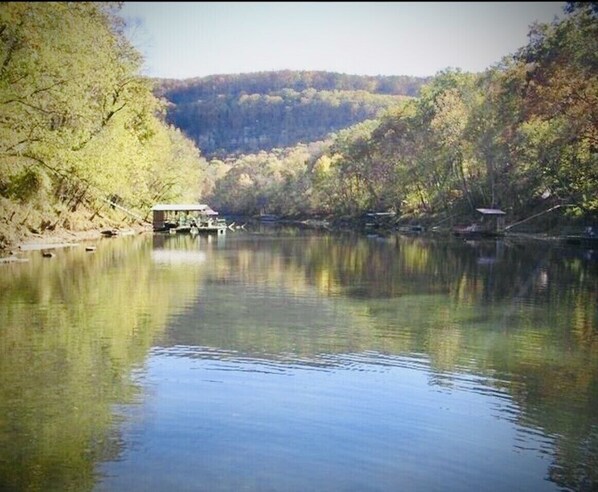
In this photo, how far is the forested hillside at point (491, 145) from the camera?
153 ft

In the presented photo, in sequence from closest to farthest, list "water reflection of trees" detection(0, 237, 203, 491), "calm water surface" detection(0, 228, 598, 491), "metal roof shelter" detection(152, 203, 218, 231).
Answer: "calm water surface" detection(0, 228, 598, 491) → "water reflection of trees" detection(0, 237, 203, 491) → "metal roof shelter" detection(152, 203, 218, 231)

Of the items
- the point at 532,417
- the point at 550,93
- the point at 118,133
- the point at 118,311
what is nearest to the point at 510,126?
the point at 550,93

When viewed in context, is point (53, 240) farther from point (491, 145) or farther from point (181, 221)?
point (491, 145)

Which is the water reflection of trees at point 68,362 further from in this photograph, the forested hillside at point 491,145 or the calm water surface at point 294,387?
the forested hillside at point 491,145

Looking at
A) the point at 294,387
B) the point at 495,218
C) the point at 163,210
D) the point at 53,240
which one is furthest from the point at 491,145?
the point at 294,387

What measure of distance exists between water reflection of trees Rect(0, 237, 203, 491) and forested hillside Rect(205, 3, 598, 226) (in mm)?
31144

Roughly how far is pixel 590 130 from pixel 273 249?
884 inches

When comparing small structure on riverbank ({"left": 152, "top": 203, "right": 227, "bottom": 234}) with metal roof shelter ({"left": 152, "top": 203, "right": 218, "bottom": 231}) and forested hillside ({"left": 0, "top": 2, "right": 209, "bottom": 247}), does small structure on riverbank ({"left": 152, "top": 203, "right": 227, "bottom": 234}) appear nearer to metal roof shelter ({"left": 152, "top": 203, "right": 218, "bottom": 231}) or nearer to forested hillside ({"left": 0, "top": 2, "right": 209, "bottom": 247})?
metal roof shelter ({"left": 152, "top": 203, "right": 218, "bottom": 231})

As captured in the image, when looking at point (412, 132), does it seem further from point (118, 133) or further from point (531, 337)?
point (531, 337)

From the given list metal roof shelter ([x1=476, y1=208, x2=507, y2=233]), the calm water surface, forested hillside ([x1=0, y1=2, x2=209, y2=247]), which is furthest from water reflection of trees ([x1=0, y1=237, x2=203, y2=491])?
metal roof shelter ([x1=476, y1=208, x2=507, y2=233])

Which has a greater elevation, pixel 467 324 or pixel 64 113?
pixel 64 113

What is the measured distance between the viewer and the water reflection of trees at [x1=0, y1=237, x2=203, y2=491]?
934cm

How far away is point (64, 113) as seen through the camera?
1535 inches

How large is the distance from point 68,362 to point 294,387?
4.70 meters
